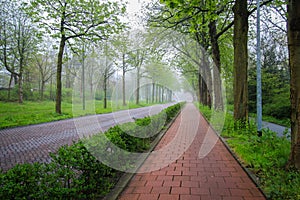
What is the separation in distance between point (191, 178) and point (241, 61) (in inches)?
221

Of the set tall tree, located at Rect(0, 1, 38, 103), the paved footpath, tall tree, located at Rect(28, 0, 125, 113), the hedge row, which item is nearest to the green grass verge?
the paved footpath

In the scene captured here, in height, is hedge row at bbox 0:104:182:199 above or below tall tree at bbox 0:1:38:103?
below

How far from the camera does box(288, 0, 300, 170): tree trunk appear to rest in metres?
3.85

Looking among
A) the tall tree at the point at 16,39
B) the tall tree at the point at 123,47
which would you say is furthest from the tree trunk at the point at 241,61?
the tall tree at the point at 16,39

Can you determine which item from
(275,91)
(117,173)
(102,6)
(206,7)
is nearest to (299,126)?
(117,173)

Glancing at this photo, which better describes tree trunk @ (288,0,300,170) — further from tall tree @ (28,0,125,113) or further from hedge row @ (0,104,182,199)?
tall tree @ (28,0,125,113)

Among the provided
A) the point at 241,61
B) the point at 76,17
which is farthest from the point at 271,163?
the point at 76,17

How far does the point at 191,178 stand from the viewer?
4074 mm

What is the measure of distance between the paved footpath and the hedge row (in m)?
0.45


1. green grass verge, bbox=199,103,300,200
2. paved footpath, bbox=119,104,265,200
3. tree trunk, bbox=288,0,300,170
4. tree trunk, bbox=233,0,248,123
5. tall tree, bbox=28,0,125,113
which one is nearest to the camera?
green grass verge, bbox=199,103,300,200

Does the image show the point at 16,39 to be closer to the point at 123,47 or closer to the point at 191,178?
the point at 123,47

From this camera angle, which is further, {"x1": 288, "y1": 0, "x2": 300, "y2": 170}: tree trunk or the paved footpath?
{"x1": 288, "y1": 0, "x2": 300, "y2": 170}: tree trunk

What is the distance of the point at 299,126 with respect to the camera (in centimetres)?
383

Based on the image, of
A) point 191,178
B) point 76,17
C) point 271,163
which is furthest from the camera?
point 76,17
